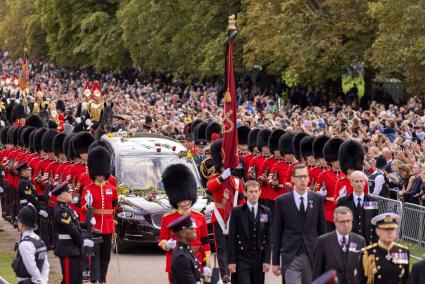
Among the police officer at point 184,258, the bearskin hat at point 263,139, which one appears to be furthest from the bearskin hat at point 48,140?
the police officer at point 184,258

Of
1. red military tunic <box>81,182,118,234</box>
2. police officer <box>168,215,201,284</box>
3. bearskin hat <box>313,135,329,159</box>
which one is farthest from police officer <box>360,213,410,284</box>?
bearskin hat <box>313,135,329,159</box>

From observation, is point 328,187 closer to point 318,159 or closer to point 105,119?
point 318,159

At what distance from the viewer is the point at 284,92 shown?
4691cm

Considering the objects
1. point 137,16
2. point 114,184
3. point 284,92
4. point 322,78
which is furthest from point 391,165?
point 137,16

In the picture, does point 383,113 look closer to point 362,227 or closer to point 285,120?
point 285,120

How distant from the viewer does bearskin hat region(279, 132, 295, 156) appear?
1969 centimetres

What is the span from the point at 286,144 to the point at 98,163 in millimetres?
3585

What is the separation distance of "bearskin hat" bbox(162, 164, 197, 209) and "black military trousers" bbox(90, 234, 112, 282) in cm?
347

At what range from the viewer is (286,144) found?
64.7 ft

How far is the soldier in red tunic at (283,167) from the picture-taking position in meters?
19.1

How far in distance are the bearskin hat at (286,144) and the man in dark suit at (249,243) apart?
5.64 metres

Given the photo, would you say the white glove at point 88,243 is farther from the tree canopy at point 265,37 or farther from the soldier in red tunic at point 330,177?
the tree canopy at point 265,37

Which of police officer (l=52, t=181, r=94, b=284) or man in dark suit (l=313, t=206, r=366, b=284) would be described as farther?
police officer (l=52, t=181, r=94, b=284)

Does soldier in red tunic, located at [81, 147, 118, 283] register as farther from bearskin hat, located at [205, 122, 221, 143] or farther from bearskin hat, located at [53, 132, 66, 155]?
bearskin hat, located at [205, 122, 221, 143]
